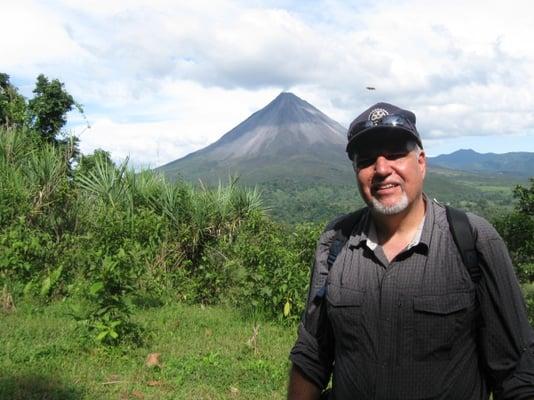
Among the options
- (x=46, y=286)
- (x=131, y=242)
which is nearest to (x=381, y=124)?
(x=46, y=286)

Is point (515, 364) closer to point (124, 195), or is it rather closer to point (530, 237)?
point (124, 195)

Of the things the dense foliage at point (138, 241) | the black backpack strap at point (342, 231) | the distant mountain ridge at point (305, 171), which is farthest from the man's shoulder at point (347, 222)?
the distant mountain ridge at point (305, 171)

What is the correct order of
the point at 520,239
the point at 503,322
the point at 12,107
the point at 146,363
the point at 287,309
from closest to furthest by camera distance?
the point at 503,322
the point at 146,363
the point at 287,309
the point at 520,239
the point at 12,107

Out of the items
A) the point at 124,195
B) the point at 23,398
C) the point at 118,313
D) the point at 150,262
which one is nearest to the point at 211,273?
the point at 150,262

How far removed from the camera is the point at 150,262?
821 centimetres

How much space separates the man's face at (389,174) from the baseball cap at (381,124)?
28mm

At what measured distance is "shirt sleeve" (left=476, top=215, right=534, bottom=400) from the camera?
1616 mm

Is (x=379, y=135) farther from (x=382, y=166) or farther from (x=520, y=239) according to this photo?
(x=520, y=239)

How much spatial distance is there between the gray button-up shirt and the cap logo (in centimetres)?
35

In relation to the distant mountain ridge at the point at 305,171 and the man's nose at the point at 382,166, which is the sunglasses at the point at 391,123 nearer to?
the man's nose at the point at 382,166

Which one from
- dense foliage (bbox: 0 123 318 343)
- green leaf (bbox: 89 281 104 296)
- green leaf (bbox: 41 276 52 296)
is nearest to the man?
green leaf (bbox: 89 281 104 296)

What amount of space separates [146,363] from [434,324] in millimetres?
3477

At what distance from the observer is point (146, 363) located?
182 inches

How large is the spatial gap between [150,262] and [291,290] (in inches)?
108
